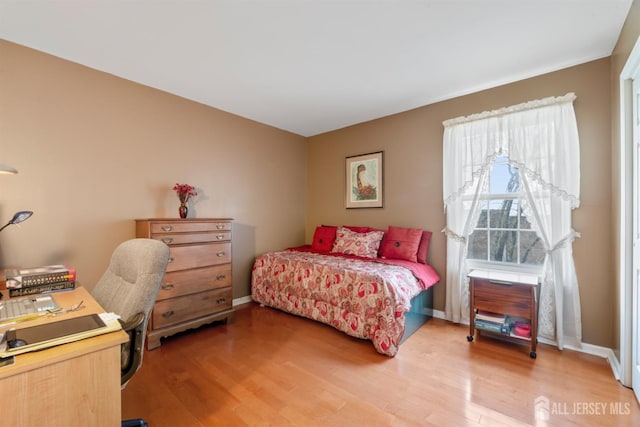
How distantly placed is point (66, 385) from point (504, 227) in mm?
3348

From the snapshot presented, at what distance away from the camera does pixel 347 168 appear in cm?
410

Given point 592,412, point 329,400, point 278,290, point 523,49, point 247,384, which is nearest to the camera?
point 592,412

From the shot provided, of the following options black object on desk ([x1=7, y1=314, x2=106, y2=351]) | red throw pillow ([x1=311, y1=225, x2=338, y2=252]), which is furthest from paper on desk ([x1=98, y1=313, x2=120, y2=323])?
red throw pillow ([x1=311, y1=225, x2=338, y2=252])

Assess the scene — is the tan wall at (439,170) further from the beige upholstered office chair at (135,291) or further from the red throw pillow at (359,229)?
the beige upholstered office chair at (135,291)

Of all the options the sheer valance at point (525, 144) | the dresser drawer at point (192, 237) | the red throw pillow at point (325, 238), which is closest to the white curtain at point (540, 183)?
the sheer valance at point (525, 144)

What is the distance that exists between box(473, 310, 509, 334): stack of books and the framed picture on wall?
170 cm

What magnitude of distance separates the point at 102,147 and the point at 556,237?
4175 millimetres

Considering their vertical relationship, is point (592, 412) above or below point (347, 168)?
below

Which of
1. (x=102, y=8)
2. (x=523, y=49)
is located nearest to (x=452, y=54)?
(x=523, y=49)

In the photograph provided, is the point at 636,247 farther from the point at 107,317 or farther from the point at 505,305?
the point at 107,317

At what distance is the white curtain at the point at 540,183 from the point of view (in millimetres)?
2418

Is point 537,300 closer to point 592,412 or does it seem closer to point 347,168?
point 592,412

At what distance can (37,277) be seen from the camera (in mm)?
1599

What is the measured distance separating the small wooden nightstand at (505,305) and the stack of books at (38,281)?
10.1 feet
